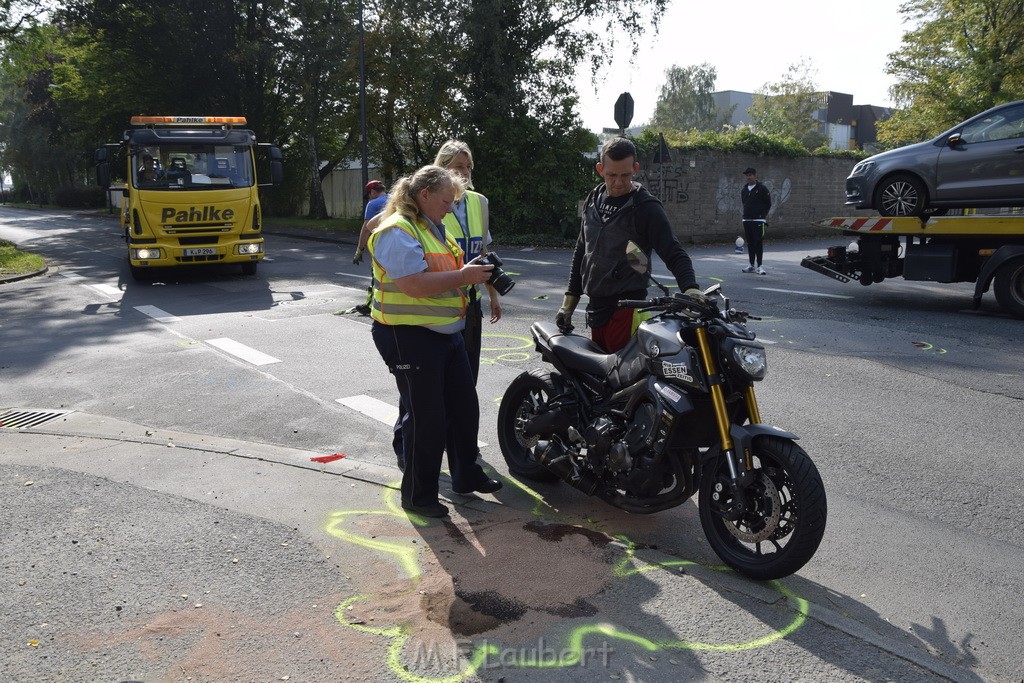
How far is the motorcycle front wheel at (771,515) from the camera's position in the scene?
11.2 feet

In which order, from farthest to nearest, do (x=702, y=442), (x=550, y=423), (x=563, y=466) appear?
(x=550, y=423), (x=563, y=466), (x=702, y=442)

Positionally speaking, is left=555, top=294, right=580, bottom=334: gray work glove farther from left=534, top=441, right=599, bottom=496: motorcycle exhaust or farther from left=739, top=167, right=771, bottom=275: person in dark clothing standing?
left=739, top=167, right=771, bottom=275: person in dark clothing standing

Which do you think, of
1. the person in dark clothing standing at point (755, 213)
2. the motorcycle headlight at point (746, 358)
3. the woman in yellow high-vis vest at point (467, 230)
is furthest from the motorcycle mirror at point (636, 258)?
the person in dark clothing standing at point (755, 213)

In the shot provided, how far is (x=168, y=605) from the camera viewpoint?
345 cm

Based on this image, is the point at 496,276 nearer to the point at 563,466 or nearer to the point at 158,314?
the point at 563,466

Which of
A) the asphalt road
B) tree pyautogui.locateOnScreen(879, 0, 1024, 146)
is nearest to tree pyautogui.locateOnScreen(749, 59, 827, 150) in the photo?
tree pyautogui.locateOnScreen(879, 0, 1024, 146)

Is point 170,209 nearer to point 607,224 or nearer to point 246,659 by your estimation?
point 607,224

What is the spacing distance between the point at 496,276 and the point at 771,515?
1.83 meters

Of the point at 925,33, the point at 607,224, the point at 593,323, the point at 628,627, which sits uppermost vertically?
the point at 925,33

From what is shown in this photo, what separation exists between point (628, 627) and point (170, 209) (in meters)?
13.7

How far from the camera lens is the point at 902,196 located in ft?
39.3

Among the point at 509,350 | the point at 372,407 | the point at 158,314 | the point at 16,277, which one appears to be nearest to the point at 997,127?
the point at 509,350

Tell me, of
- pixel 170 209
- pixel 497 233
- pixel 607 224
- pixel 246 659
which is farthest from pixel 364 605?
pixel 497 233

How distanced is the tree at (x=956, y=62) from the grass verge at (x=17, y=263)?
27.6m
